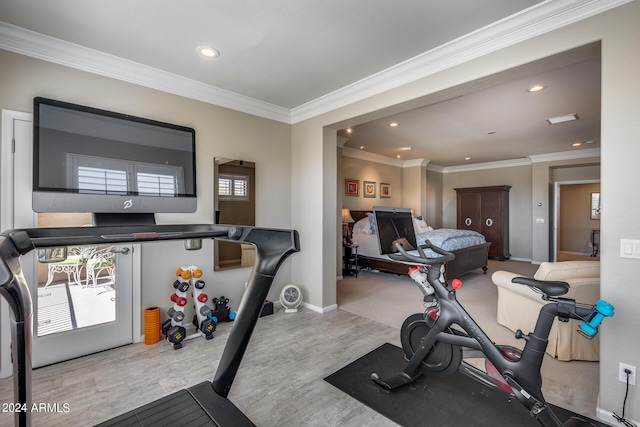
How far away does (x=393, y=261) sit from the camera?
222 inches

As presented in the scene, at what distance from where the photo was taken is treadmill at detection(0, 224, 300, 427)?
0.81 meters

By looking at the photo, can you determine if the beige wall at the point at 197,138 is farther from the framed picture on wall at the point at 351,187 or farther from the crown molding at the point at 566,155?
the crown molding at the point at 566,155

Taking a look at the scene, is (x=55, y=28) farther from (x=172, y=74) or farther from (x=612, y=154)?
(x=612, y=154)

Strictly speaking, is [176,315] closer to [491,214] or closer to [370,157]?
[370,157]

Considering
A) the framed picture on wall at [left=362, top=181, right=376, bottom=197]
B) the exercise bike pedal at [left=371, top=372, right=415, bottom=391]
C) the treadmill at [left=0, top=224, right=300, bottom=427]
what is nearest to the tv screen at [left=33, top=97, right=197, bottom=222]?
the treadmill at [left=0, top=224, right=300, bottom=427]

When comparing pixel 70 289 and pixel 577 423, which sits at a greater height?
pixel 70 289

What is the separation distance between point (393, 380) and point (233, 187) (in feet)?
8.49

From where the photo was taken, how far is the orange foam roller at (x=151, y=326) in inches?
113

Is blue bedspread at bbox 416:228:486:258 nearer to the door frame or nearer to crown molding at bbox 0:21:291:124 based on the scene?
the door frame

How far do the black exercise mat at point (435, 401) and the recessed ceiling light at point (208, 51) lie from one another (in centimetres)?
287

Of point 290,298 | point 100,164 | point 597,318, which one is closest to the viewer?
point 100,164

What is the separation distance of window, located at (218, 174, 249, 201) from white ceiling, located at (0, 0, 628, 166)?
0.85 m

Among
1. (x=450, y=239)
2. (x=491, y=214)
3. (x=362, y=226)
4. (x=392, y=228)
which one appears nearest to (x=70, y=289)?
(x=392, y=228)

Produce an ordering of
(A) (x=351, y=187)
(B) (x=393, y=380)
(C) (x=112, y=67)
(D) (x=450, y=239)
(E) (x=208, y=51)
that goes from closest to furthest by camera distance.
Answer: (B) (x=393, y=380) → (E) (x=208, y=51) → (C) (x=112, y=67) → (D) (x=450, y=239) → (A) (x=351, y=187)
